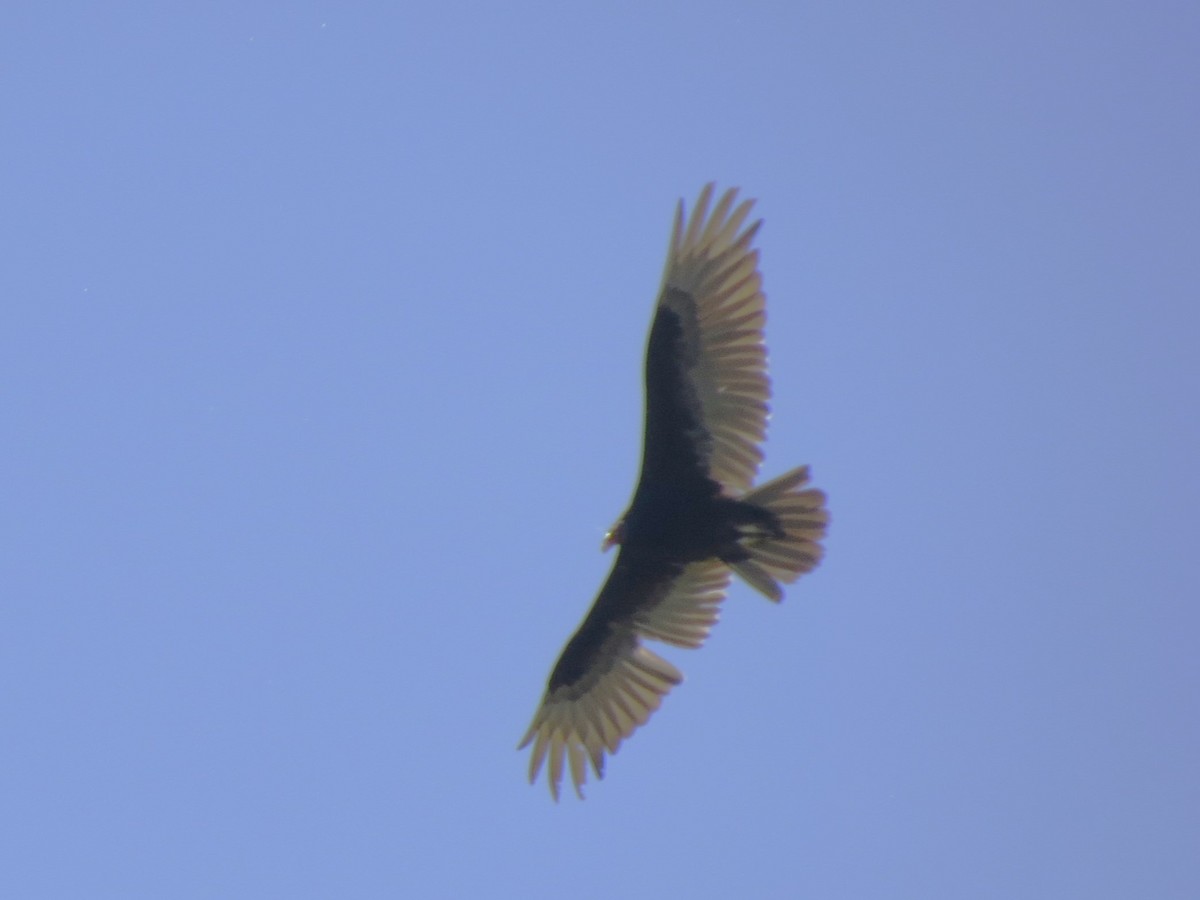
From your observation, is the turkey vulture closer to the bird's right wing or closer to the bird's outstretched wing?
the bird's outstretched wing

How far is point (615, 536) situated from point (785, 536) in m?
0.95

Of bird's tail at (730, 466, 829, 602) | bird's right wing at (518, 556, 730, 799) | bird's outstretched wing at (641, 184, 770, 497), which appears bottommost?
bird's right wing at (518, 556, 730, 799)

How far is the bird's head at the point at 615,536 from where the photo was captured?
373 inches

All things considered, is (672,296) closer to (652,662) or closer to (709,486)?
(709,486)

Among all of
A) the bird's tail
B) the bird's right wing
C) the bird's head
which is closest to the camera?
the bird's tail

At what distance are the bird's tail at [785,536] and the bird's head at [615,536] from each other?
2.07 feet

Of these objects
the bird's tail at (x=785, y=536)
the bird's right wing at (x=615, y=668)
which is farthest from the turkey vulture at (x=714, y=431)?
the bird's right wing at (x=615, y=668)

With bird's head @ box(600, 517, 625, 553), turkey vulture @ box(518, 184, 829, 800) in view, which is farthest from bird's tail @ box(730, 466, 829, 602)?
bird's head @ box(600, 517, 625, 553)

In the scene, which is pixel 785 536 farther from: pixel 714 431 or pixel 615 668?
pixel 615 668

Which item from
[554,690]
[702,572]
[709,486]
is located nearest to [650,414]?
[709,486]

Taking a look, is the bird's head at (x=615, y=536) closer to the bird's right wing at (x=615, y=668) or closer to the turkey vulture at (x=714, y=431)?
the turkey vulture at (x=714, y=431)

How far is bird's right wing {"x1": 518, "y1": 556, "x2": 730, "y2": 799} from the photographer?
32.9 ft

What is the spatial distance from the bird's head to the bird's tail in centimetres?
63

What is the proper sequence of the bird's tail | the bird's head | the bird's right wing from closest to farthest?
the bird's tail < the bird's head < the bird's right wing
